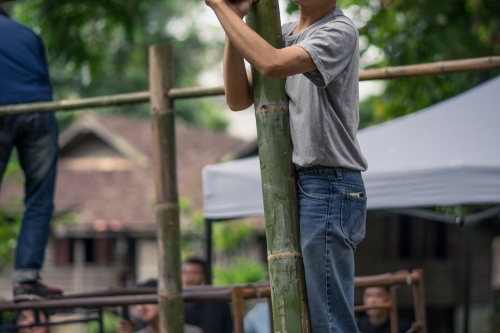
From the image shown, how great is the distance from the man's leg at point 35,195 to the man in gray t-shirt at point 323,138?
1946 mm

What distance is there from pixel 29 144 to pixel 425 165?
256cm

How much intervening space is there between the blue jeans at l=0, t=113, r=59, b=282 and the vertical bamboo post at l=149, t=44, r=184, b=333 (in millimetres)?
666

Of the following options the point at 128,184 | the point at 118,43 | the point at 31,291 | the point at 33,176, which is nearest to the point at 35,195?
the point at 33,176

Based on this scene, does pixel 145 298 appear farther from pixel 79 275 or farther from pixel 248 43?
pixel 79 275

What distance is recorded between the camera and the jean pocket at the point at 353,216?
7.54 feet

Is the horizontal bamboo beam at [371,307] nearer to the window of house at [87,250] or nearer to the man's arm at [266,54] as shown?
the man's arm at [266,54]

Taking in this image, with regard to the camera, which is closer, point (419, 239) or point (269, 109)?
point (269, 109)

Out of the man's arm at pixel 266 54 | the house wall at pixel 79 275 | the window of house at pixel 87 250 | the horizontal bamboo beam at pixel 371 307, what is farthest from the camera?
the house wall at pixel 79 275

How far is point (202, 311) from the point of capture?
275 inches

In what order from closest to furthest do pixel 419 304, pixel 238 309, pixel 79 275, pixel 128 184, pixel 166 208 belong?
pixel 238 309 → pixel 166 208 → pixel 419 304 → pixel 128 184 → pixel 79 275

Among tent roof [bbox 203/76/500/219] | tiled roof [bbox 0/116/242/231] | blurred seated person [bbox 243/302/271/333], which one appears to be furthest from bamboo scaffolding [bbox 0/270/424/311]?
tiled roof [bbox 0/116/242/231]

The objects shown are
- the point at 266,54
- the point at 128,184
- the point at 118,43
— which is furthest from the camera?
the point at 118,43

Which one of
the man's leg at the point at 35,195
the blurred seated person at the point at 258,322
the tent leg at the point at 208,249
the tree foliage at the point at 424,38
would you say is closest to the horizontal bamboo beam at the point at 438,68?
the man's leg at the point at 35,195

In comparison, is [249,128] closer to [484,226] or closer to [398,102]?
[484,226]
